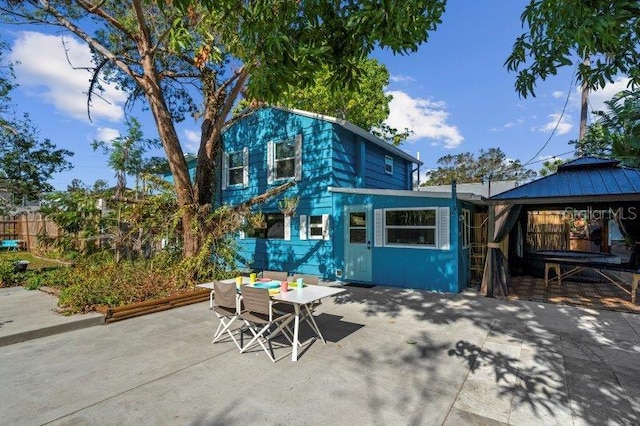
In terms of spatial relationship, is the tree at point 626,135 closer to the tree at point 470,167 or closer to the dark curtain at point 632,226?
the dark curtain at point 632,226

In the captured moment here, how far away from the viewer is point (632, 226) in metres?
9.96

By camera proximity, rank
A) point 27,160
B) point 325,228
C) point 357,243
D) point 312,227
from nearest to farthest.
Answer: point 357,243, point 325,228, point 312,227, point 27,160

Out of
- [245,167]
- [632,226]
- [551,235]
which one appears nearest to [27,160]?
[245,167]

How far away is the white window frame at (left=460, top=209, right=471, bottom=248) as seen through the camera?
28.4ft

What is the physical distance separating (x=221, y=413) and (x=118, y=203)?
6906 millimetres

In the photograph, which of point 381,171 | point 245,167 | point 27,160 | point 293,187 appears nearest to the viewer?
point 293,187

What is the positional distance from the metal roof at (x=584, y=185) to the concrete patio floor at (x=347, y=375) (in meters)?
2.47

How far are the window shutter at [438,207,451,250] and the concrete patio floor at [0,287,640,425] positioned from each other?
7.96 ft

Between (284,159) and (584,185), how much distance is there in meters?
7.89

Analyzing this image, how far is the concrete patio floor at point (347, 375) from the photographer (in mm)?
3031

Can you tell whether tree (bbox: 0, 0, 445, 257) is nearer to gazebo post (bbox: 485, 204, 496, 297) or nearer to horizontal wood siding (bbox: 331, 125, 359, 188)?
horizontal wood siding (bbox: 331, 125, 359, 188)

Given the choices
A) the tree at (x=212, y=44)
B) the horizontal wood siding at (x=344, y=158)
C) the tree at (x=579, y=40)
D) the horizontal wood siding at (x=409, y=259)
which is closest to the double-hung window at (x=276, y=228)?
the horizontal wood siding at (x=409, y=259)

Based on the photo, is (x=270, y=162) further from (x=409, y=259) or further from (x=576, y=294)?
(x=576, y=294)

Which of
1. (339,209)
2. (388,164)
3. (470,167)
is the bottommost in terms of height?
(339,209)
